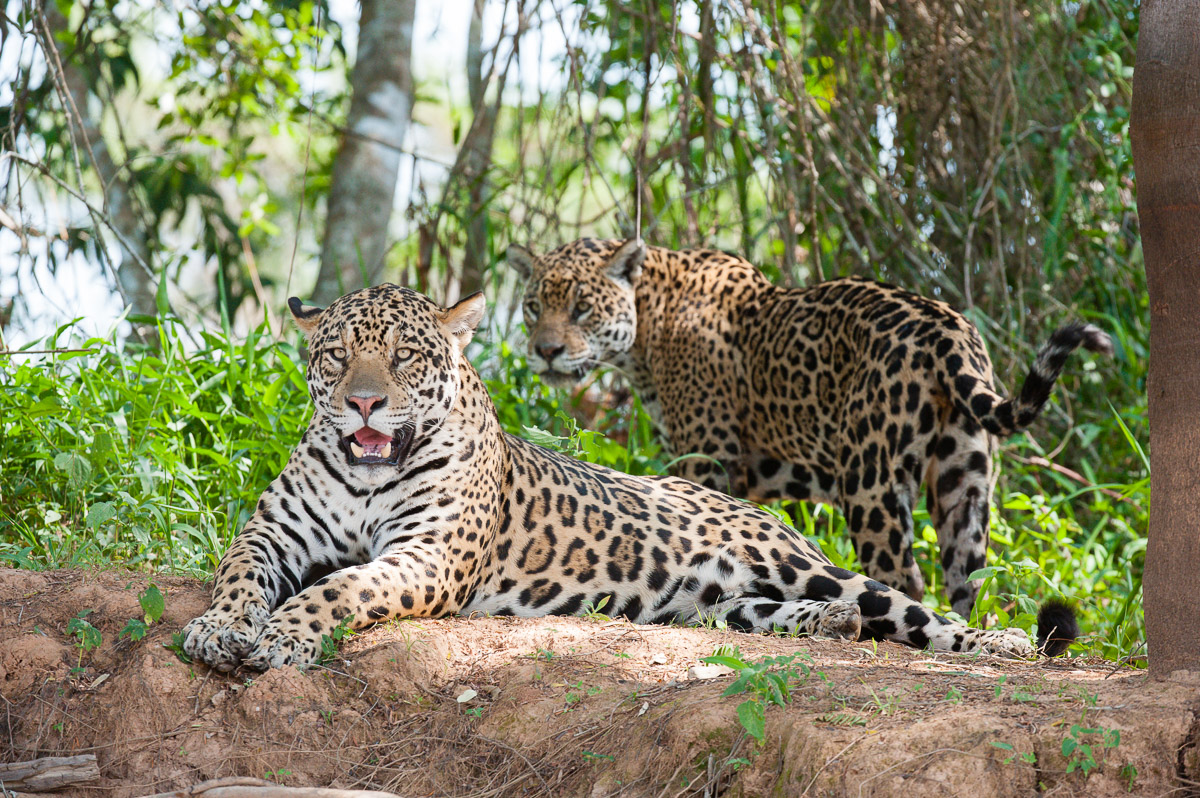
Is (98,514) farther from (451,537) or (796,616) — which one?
(796,616)

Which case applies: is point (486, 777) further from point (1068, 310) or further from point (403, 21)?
point (403, 21)

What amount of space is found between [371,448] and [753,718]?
213 centimetres

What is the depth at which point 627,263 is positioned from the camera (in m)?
7.50

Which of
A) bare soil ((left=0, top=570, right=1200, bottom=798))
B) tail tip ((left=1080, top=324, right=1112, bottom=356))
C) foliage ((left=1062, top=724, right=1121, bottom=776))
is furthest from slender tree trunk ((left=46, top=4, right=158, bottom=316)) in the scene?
foliage ((left=1062, top=724, right=1121, bottom=776))

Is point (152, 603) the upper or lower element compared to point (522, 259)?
lower

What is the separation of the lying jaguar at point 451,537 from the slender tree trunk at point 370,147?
12.1ft

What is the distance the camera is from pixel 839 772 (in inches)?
114

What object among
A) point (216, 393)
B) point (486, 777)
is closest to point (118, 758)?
point (486, 777)

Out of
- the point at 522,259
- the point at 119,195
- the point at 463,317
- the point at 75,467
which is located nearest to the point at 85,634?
the point at 75,467

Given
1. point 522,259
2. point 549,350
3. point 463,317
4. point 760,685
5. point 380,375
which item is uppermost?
point 522,259

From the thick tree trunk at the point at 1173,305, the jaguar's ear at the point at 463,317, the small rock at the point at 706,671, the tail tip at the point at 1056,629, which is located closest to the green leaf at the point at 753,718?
the small rock at the point at 706,671

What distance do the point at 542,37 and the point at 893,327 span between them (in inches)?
118

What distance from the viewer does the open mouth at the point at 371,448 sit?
460cm

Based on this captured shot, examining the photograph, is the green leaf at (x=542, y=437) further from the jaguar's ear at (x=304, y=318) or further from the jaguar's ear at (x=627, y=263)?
the jaguar's ear at (x=627, y=263)
